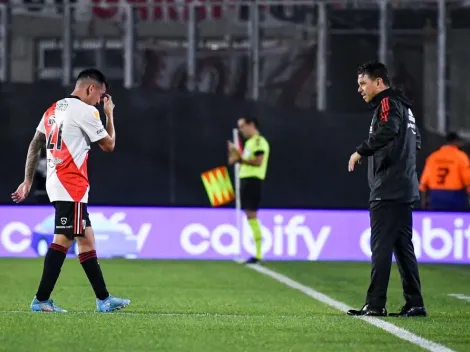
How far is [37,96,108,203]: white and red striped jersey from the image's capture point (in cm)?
955

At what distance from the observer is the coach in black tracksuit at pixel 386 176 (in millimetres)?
9609

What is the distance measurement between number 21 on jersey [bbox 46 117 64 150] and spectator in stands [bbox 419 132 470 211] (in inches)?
387

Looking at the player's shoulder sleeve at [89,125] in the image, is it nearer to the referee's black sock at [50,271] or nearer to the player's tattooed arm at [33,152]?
the player's tattooed arm at [33,152]

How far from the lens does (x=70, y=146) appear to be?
9602 mm

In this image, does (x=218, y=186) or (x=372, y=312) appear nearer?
(x=372, y=312)

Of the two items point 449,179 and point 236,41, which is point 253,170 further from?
point 449,179

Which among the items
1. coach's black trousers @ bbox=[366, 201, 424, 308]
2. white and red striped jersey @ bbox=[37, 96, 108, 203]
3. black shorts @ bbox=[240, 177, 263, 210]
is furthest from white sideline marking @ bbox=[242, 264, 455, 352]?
white and red striped jersey @ bbox=[37, 96, 108, 203]

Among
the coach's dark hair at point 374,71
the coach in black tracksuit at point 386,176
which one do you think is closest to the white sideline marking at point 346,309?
the coach in black tracksuit at point 386,176

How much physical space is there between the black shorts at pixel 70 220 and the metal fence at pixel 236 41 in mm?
10184

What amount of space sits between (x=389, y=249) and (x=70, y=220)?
2.31 metres

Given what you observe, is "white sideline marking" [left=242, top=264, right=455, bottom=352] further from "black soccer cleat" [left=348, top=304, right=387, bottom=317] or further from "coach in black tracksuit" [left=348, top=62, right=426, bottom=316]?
"coach in black tracksuit" [left=348, top=62, right=426, bottom=316]

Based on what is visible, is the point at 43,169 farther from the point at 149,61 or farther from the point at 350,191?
the point at 350,191

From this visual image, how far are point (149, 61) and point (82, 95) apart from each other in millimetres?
10117

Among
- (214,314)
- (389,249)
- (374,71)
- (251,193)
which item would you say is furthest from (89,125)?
(251,193)
